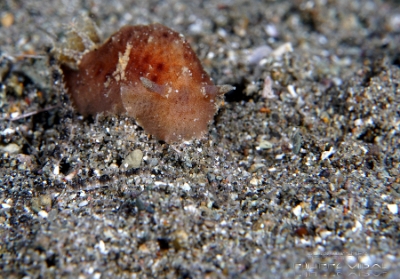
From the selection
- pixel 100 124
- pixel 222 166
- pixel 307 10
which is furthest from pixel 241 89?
pixel 307 10

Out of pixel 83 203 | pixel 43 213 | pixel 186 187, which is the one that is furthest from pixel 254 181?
pixel 43 213

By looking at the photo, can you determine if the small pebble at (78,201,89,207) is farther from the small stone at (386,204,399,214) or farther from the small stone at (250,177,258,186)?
the small stone at (386,204,399,214)

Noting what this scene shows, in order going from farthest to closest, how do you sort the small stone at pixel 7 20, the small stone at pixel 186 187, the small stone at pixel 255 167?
the small stone at pixel 7 20 → the small stone at pixel 255 167 → the small stone at pixel 186 187

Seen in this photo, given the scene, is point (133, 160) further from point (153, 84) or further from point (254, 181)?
point (254, 181)

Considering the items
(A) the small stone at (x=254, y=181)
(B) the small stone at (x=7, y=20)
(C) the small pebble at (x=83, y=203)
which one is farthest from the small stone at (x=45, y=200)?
(B) the small stone at (x=7, y=20)

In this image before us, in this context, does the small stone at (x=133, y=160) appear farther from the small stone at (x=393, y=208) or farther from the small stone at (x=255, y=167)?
the small stone at (x=393, y=208)

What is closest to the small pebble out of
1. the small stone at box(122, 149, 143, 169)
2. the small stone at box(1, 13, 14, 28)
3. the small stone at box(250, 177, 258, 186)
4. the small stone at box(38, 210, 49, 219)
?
the small stone at box(38, 210, 49, 219)

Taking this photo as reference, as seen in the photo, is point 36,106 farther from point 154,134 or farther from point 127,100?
point 154,134

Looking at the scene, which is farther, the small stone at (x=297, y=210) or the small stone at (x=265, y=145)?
the small stone at (x=265, y=145)
